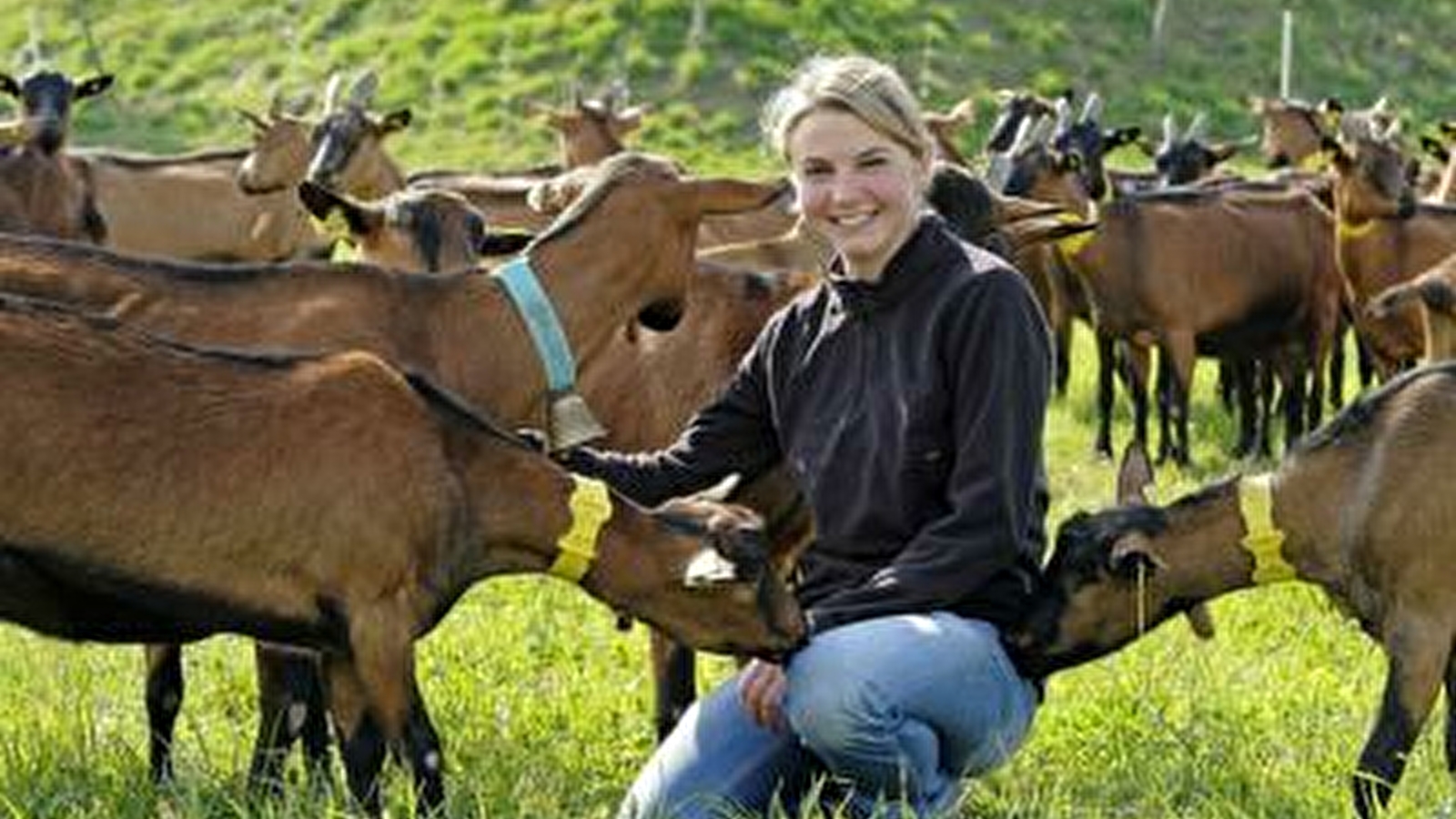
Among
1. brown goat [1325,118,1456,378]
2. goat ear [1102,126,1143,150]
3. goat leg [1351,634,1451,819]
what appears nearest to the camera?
goat leg [1351,634,1451,819]

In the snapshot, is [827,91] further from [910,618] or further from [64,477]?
[64,477]

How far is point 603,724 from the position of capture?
300 inches

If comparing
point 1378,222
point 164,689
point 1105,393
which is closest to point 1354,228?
point 1378,222

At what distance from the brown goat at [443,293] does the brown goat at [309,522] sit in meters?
1.03

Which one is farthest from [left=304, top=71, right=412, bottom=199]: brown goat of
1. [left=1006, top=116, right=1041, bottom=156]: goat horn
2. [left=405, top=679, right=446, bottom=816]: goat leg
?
[left=405, top=679, right=446, bottom=816]: goat leg

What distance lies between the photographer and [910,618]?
5.73 meters

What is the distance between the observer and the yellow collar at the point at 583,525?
5938mm

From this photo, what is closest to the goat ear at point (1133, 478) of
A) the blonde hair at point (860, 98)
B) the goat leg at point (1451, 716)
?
the goat leg at point (1451, 716)

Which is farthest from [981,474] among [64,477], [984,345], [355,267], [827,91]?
[355,267]

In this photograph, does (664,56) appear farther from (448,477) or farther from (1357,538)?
(448,477)

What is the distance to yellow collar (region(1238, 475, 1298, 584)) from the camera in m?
6.70

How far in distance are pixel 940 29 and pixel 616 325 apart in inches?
895

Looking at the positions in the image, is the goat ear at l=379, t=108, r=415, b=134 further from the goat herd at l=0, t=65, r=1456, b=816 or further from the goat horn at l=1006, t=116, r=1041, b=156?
the goat herd at l=0, t=65, r=1456, b=816

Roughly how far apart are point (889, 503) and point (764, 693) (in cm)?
50
